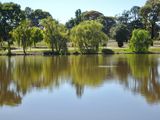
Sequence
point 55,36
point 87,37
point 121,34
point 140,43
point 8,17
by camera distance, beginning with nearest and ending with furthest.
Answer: point 55,36 < point 87,37 < point 140,43 < point 8,17 < point 121,34

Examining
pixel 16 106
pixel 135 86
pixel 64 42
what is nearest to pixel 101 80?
pixel 135 86

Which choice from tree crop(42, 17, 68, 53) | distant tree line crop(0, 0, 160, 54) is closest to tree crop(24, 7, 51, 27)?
distant tree line crop(0, 0, 160, 54)

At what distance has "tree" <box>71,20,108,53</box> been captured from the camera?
74.2 meters

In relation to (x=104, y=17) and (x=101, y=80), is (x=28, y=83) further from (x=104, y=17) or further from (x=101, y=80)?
(x=104, y=17)

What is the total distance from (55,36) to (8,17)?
17.5m

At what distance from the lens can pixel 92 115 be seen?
49.3ft

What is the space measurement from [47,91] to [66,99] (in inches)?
124

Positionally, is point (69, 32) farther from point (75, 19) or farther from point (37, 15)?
point (37, 15)

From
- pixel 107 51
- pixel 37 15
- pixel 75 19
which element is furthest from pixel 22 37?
pixel 37 15

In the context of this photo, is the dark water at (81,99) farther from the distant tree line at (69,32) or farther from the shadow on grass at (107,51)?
the shadow on grass at (107,51)

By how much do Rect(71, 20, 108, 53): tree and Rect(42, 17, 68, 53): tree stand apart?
256 centimetres

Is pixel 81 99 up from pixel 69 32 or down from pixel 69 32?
down

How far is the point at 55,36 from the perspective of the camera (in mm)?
72250

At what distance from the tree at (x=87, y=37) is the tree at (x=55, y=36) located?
2.56 metres
